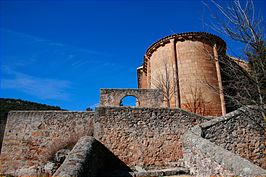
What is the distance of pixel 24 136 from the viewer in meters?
9.98

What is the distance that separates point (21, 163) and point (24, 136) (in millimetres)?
1308

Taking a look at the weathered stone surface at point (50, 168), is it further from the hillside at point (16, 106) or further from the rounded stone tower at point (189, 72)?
the hillside at point (16, 106)

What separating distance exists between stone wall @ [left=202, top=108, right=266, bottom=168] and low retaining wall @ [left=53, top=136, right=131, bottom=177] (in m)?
3.66

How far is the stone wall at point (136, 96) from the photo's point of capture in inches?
551

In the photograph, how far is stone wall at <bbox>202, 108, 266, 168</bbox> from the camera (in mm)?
7289

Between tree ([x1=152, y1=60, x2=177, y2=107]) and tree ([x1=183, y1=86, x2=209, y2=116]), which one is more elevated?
tree ([x1=152, y1=60, x2=177, y2=107])

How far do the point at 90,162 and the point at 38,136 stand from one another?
17.5ft

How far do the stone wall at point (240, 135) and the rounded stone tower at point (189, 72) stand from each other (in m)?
6.80

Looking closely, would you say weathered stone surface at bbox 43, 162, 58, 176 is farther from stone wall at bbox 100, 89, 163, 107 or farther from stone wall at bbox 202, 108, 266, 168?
stone wall at bbox 202, 108, 266, 168

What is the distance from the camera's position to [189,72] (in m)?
15.3

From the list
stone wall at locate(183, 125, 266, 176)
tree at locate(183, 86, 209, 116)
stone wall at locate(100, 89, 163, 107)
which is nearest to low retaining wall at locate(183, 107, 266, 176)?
stone wall at locate(183, 125, 266, 176)

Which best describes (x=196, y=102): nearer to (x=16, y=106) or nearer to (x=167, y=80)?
(x=167, y=80)

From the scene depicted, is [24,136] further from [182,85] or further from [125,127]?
[182,85]

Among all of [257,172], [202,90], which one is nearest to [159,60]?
[202,90]
